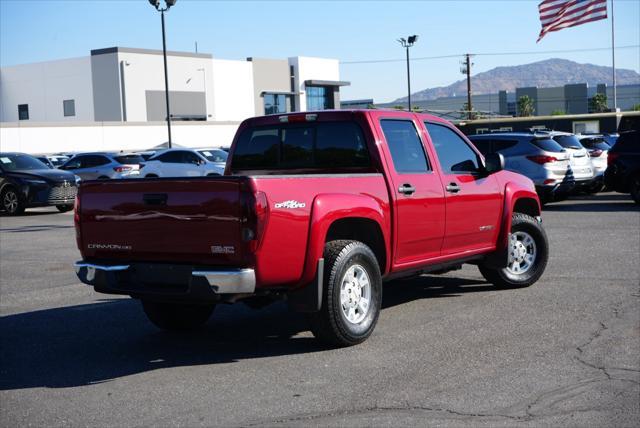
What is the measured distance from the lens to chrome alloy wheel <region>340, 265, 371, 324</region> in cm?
720

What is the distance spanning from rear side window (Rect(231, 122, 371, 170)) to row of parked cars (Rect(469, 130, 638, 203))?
1269cm

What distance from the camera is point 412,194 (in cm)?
802

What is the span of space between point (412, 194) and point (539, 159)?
13.1 metres

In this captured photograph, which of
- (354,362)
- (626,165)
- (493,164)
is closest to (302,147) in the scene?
(493,164)

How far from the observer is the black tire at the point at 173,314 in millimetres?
8078

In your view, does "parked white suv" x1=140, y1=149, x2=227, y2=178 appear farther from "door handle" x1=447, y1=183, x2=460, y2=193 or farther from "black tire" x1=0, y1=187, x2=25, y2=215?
"door handle" x1=447, y1=183, x2=460, y2=193

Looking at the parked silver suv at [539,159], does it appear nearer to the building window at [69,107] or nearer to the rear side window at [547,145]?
the rear side window at [547,145]

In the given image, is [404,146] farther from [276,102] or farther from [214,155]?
[276,102]

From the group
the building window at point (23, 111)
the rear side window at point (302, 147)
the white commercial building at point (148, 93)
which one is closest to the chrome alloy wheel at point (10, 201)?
the rear side window at point (302, 147)

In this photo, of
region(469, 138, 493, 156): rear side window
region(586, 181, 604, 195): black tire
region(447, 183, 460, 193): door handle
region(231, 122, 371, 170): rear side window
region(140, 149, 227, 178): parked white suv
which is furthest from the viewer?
region(140, 149, 227, 178): parked white suv

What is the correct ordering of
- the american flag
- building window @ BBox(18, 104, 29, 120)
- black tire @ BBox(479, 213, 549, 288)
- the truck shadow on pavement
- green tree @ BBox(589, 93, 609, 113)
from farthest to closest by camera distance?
green tree @ BBox(589, 93, 609, 113)
building window @ BBox(18, 104, 29, 120)
the american flag
black tire @ BBox(479, 213, 549, 288)
the truck shadow on pavement

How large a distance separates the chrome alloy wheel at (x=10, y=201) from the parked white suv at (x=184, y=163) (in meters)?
5.89

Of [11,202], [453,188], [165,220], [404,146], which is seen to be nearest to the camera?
[165,220]

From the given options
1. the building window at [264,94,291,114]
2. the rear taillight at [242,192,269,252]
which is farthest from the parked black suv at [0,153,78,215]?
the building window at [264,94,291,114]
